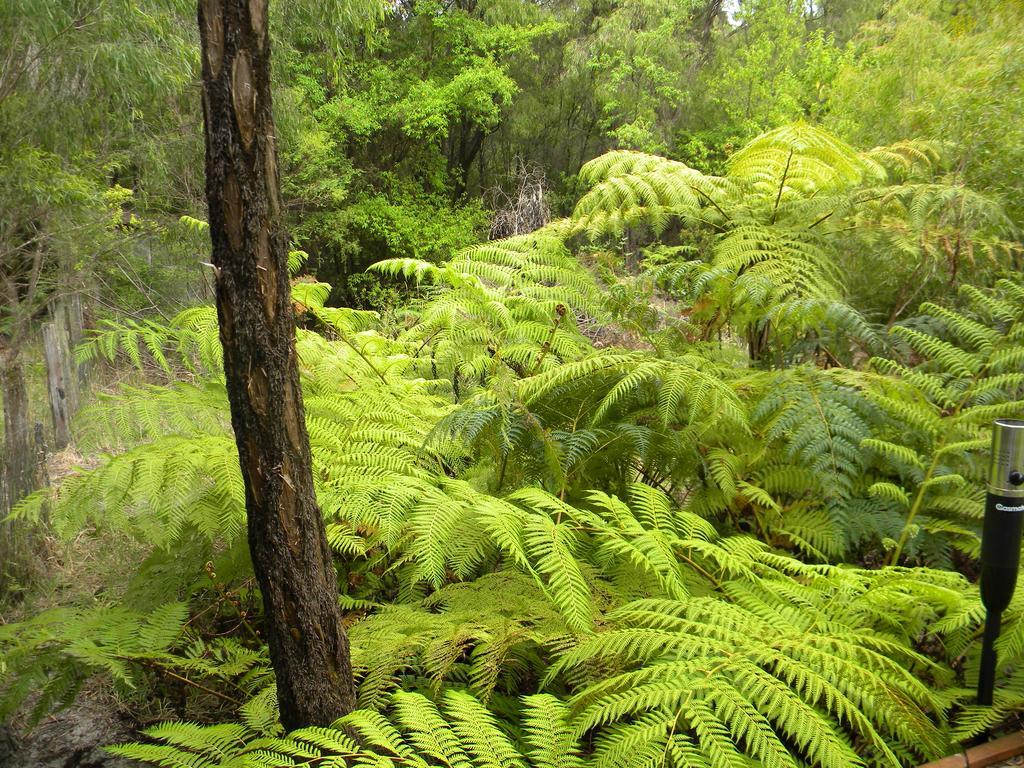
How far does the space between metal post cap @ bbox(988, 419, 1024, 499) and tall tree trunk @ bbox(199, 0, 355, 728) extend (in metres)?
1.32

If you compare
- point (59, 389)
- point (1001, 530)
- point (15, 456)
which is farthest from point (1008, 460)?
point (59, 389)

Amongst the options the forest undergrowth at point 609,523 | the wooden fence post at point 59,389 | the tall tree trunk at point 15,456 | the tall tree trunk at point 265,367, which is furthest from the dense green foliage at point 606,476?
the wooden fence post at point 59,389

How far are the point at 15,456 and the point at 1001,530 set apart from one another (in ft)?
15.5

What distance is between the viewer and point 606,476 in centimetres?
223

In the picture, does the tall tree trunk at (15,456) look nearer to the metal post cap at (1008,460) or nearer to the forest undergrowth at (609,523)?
the forest undergrowth at (609,523)

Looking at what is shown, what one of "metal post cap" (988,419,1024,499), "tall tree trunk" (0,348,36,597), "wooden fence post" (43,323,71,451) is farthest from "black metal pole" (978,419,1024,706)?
"wooden fence post" (43,323,71,451)

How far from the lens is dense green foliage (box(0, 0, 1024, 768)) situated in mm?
1297

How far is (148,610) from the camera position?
187cm

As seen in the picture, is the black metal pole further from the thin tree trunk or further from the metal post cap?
the thin tree trunk

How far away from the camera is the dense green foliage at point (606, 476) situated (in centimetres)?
130

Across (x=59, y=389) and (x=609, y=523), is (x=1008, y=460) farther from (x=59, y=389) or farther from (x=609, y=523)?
(x=59, y=389)

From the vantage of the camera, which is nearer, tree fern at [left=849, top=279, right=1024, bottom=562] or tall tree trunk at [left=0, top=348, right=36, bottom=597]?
tree fern at [left=849, top=279, right=1024, bottom=562]

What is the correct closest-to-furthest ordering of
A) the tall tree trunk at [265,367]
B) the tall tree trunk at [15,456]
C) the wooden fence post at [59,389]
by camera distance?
the tall tree trunk at [265,367] → the tall tree trunk at [15,456] → the wooden fence post at [59,389]

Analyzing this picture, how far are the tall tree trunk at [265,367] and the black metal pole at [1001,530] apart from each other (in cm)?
127
